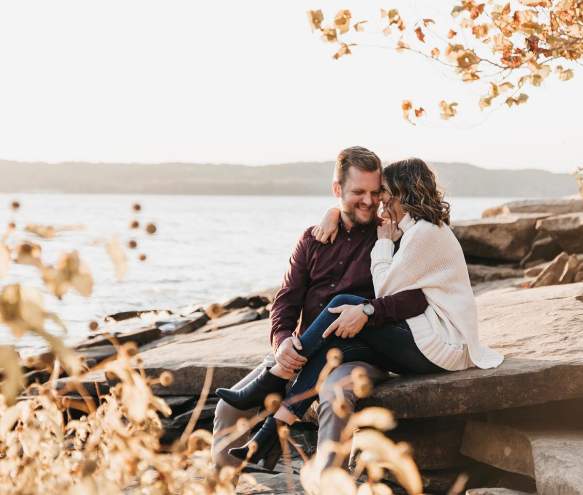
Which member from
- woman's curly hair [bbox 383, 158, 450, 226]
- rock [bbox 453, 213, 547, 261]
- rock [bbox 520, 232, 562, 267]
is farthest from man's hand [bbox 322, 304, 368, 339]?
rock [bbox 520, 232, 562, 267]

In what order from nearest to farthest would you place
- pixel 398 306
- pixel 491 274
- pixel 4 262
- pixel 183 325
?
pixel 4 262, pixel 398 306, pixel 491 274, pixel 183 325

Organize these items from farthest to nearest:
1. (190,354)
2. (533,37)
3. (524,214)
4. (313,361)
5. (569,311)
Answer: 1. (524,214)
2. (190,354)
3. (569,311)
4. (533,37)
5. (313,361)

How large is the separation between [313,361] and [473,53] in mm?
2352

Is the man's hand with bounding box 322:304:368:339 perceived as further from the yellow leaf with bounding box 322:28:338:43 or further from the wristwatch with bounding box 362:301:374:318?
the yellow leaf with bounding box 322:28:338:43

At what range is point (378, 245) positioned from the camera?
225 inches

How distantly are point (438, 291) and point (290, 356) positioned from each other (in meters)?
1.05

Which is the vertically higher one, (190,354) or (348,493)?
(348,493)

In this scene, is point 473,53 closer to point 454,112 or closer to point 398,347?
point 454,112

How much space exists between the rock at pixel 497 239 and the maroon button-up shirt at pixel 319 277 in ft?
24.6

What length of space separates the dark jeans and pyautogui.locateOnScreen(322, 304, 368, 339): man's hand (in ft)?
0.20

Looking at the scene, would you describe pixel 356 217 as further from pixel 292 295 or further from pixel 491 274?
pixel 491 274

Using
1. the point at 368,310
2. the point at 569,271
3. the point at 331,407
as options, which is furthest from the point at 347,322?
the point at 569,271

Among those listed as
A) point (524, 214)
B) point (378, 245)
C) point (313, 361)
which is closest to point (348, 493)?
point (313, 361)

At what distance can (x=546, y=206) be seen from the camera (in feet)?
49.1
